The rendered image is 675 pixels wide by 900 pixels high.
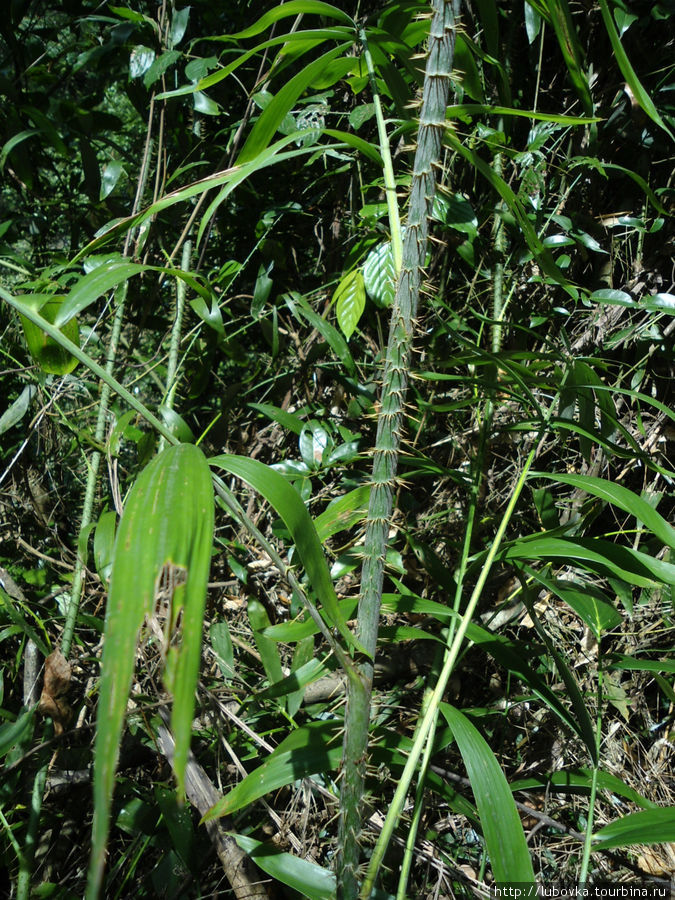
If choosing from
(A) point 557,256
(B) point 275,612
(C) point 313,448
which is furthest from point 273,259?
(B) point 275,612

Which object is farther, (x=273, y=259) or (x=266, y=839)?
(x=273, y=259)

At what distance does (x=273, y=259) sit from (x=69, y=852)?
986 mm

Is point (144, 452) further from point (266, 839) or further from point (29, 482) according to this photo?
point (266, 839)

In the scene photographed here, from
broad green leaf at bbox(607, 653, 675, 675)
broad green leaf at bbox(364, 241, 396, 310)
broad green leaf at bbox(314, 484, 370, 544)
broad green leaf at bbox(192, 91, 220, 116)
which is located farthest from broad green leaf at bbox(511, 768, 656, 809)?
broad green leaf at bbox(192, 91, 220, 116)

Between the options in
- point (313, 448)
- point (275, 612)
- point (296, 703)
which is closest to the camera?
point (296, 703)

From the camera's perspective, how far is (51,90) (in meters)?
1.20

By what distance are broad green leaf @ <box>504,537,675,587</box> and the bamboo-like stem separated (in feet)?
0.66

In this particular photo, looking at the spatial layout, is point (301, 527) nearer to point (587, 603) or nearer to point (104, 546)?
point (587, 603)

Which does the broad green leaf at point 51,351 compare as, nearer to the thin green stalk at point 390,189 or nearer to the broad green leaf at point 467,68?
the thin green stalk at point 390,189

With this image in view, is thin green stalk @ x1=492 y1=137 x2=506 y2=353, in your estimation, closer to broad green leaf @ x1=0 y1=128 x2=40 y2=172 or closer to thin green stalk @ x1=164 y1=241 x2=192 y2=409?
thin green stalk @ x1=164 y1=241 x2=192 y2=409

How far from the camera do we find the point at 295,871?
570 mm

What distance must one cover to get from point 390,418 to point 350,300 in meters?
0.40

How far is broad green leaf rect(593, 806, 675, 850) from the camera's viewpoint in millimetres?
510

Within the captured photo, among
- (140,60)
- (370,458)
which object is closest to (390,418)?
(370,458)
